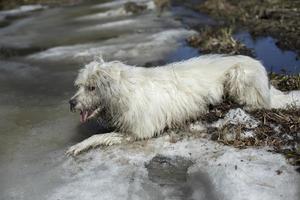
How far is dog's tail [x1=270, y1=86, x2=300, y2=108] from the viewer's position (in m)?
6.70

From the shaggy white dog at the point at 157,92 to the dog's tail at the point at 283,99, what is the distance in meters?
0.09

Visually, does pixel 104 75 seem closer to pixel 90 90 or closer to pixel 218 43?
pixel 90 90

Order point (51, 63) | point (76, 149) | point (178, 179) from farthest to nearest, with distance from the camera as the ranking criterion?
point (51, 63)
point (76, 149)
point (178, 179)

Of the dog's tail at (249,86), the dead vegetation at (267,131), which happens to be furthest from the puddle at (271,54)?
the dead vegetation at (267,131)

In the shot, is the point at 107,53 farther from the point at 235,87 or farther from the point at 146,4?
the point at 146,4

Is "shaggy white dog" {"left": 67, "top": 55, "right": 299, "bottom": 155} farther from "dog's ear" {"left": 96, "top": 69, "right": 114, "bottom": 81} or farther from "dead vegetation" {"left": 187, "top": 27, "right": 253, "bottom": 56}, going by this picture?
"dead vegetation" {"left": 187, "top": 27, "right": 253, "bottom": 56}

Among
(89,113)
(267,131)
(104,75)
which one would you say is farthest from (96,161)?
(267,131)

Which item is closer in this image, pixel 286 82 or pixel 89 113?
pixel 89 113

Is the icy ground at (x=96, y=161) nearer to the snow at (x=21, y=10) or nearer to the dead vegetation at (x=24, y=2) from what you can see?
the snow at (x=21, y=10)

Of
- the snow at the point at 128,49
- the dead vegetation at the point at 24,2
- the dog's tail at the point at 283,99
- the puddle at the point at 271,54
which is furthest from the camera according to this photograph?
the dead vegetation at the point at 24,2

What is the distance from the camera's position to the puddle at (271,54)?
9398mm

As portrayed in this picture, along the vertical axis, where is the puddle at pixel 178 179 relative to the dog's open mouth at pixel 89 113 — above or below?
below

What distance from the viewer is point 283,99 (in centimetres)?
688

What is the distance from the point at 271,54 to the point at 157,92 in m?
5.01
